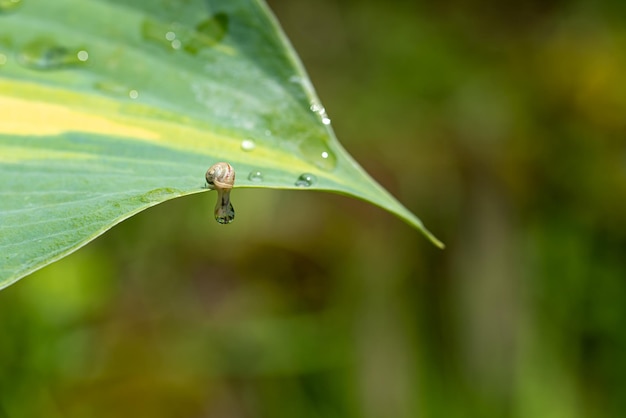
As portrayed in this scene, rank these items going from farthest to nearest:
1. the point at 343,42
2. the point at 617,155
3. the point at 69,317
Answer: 1. the point at 343,42
2. the point at 617,155
3. the point at 69,317

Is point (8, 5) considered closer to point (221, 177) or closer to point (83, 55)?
point (83, 55)

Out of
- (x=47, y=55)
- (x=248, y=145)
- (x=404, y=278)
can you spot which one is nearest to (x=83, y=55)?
(x=47, y=55)

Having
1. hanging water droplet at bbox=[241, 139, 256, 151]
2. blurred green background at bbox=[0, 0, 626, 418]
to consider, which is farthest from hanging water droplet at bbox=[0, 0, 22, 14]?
blurred green background at bbox=[0, 0, 626, 418]

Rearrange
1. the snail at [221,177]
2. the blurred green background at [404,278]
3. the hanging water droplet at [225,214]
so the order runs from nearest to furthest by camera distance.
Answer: the snail at [221,177] → the hanging water droplet at [225,214] → the blurred green background at [404,278]

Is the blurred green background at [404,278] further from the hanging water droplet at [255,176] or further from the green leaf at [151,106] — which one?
the hanging water droplet at [255,176]

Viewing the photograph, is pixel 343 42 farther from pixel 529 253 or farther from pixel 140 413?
pixel 140 413

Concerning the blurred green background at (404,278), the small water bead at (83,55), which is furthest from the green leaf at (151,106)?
the blurred green background at (404,278)

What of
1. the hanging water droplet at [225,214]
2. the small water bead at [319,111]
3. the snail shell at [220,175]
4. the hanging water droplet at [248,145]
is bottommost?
the hanging water droplet at [225,214]

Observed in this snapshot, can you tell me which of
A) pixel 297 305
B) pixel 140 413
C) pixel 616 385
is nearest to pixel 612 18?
pixel 616 385
